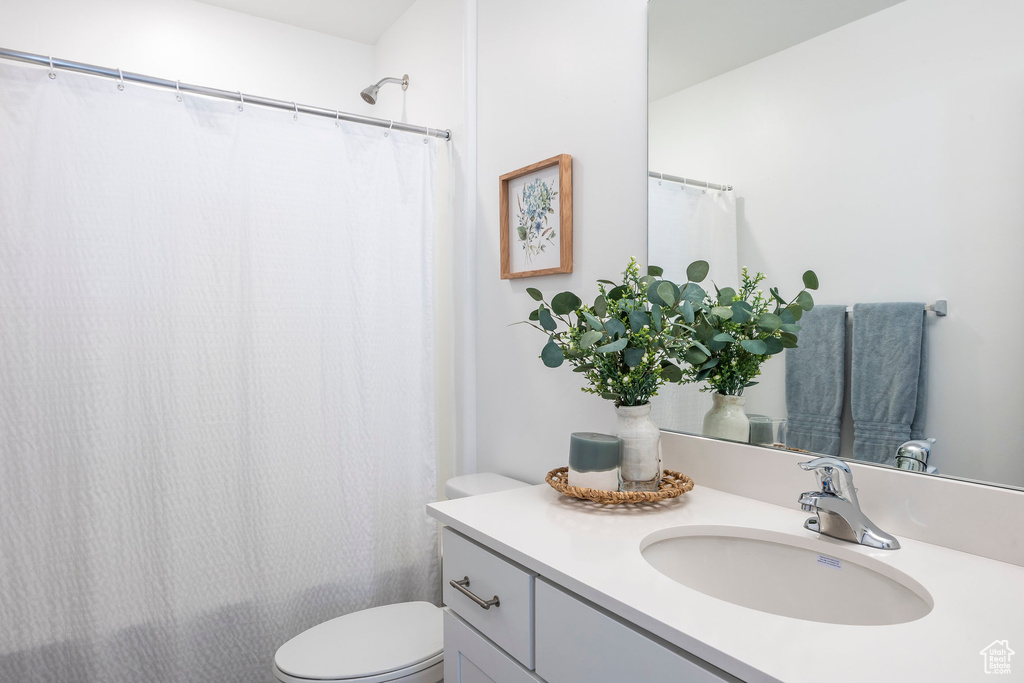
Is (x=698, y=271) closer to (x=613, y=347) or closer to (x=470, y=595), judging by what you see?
(x=613, y=347)

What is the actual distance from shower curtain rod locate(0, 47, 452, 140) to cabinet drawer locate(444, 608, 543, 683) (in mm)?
1432

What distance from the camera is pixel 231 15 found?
245 cm

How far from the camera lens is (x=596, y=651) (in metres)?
0.79

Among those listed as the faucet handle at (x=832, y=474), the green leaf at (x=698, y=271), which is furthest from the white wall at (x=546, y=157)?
the faucet handle at (x=832, y=474)

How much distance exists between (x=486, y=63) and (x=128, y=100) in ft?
3.43

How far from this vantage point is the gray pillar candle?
3.66ft

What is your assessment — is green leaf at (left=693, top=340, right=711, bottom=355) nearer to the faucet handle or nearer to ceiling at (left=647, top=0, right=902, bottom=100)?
the faucet handle

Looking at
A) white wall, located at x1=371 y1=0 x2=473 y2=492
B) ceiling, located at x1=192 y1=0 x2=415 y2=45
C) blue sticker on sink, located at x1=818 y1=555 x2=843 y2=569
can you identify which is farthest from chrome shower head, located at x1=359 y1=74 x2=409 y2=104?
blue sticker on sink, located at x1=818 y1=555 x2=843 y2=569

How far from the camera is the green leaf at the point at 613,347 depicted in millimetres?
1064

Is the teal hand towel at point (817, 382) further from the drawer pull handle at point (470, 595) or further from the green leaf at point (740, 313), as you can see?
the drawer pull handle at point (470, 595)

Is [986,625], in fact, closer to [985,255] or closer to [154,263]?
[985,255]

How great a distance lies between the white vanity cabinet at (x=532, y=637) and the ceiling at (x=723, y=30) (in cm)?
105

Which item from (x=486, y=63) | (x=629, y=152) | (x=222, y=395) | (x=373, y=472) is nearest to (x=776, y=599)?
(x=629, y=152)

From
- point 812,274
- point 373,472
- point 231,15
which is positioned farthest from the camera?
point 231,15
